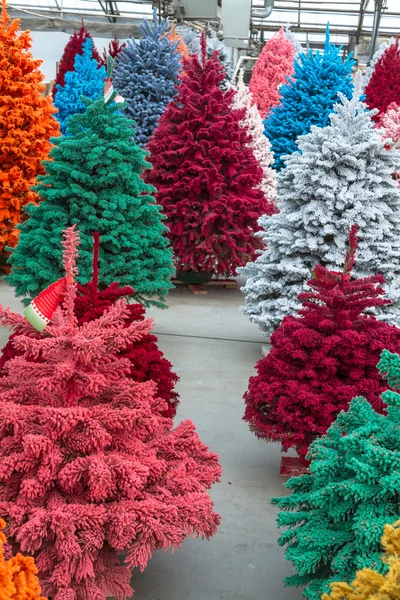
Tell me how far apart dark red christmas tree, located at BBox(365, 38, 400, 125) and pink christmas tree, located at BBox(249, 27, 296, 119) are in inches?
86.1

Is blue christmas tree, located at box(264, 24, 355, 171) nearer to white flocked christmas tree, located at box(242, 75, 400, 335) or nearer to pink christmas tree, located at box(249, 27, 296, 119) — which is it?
pink christmas tree, located at box(249, 27, 296, 119)

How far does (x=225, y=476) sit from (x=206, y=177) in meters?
4.06

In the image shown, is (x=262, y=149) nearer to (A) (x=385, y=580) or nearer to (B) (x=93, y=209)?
(B) (x=93, y=209)

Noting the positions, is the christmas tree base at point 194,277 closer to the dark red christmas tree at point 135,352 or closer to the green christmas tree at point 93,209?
the green christmas tree at point 93,209

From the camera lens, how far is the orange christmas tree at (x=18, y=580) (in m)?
1.77

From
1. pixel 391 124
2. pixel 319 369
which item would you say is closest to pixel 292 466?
pixel 319 369

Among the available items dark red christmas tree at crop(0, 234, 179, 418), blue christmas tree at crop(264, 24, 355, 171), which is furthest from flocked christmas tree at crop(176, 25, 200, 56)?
dark red christmas tree at crop(0, 234, 179, 418)

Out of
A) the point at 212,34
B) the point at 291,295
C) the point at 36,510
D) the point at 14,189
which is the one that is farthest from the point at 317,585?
the point at 212,34

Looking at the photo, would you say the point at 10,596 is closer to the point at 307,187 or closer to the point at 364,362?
the point at 364,362

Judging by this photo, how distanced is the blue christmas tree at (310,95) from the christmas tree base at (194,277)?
3002 mm

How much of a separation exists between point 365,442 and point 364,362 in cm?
129

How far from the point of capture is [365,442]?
2.18 m

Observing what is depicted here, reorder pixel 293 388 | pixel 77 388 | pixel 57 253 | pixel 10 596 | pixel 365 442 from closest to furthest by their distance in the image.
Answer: pixel 10 596, pixel 365 442, pixel 77 388, pixel 293 388, pixel 57 253

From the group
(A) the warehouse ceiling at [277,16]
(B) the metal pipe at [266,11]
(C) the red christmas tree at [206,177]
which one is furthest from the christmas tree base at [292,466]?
(A) the warehouse ceiling at [277,16]
